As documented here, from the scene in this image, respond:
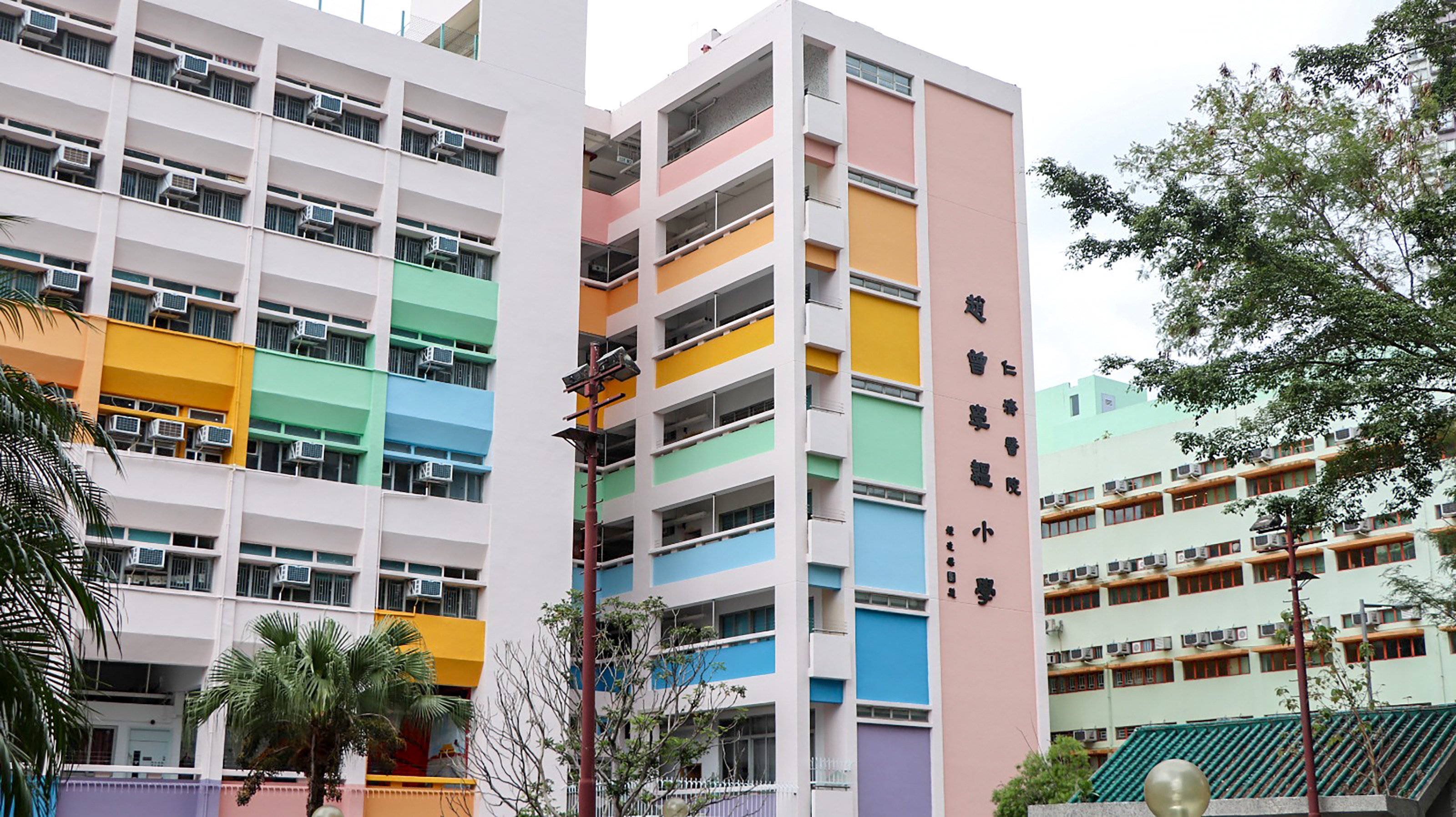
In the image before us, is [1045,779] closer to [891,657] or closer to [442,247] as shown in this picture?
[891,657]

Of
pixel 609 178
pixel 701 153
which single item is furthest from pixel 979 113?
pixel 609 178

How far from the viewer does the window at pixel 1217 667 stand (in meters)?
56.8

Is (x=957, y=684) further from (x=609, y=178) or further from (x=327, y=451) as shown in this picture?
(x=609, y=178)

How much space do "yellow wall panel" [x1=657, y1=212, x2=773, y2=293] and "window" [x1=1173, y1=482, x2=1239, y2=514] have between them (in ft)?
79.4

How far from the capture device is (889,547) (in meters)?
42.5

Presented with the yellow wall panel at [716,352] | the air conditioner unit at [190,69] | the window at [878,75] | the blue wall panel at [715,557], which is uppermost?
the window at [878,75]

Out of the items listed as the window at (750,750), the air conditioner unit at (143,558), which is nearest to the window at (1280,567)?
the window at (750,750)

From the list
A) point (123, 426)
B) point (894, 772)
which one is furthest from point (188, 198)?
point (894, 772)

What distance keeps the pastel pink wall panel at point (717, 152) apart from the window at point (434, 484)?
11.6m

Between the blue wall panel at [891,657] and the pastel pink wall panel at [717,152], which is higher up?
the pastel pink wall panel at [717,152]

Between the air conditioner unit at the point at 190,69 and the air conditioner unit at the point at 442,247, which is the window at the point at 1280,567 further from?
the air conditioner unit at the point at 190,69

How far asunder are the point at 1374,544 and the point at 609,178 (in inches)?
1153

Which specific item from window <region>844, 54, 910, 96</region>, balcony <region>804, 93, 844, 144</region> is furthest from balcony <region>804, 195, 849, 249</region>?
window <region>844, 54, 910, 96</region>

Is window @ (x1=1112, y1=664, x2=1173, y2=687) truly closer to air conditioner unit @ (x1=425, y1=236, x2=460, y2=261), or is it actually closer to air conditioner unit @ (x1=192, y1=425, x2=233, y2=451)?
air conditioner unit @ (x1=425, y1=236, x2=460, y2=261)
